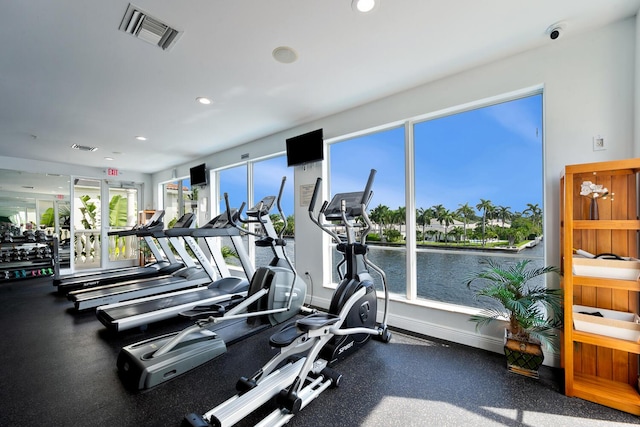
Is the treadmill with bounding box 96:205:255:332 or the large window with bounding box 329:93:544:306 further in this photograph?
the treadmill with bounding box 96:205:255:332

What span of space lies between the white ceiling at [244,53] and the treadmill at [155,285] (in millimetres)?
1747

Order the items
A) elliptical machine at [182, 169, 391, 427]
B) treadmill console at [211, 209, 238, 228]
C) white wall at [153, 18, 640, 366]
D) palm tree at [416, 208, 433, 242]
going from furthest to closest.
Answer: treadmill console at [211, 209, 238, 228], palm tree at [416, 208, 433, 242], white wall at [153, 18, 640, 366], elliptical machine at [182, 169, 391, 427]

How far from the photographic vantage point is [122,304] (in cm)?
366

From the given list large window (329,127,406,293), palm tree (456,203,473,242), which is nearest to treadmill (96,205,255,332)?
large window (329,127,406,293)

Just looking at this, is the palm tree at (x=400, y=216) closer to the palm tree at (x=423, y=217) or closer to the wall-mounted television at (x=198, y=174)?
the palm tree at (x=423, y=217)

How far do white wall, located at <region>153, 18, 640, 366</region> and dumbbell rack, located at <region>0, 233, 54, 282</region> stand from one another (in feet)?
27.2

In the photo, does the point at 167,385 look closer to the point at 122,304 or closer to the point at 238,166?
the point at 122,304

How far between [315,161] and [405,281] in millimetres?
2104

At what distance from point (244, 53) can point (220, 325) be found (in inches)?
115

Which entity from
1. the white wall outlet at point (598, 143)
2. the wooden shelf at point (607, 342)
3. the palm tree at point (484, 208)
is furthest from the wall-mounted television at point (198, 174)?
the wooden shelf at point (607, 342)

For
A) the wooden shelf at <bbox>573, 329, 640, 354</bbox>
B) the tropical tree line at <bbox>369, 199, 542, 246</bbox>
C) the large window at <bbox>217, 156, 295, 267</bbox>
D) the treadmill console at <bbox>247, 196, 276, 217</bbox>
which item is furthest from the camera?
the large window at <bbox>217, 156, 295, 267</bbox>

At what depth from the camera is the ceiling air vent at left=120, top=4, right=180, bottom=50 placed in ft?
6.62

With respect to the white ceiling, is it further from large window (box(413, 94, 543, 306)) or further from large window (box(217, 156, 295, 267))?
large window (box(217, 156, 295, 267))

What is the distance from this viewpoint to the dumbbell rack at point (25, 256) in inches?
242
